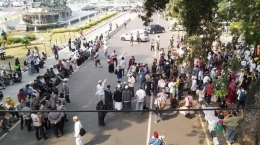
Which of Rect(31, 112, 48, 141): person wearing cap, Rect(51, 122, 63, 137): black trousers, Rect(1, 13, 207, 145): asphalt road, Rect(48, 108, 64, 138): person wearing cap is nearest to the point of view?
Rect(31, 112, 48, 141): person wearing cap

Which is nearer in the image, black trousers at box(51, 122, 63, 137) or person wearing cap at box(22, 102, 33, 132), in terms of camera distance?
black trousers at box(51, 122, 63, 137)

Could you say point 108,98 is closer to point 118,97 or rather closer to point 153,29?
point 118,97

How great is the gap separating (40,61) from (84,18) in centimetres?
4567

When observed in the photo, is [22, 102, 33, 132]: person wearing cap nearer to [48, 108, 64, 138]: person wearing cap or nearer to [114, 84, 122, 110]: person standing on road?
[48, 108, 64, 138]: person wearing cap

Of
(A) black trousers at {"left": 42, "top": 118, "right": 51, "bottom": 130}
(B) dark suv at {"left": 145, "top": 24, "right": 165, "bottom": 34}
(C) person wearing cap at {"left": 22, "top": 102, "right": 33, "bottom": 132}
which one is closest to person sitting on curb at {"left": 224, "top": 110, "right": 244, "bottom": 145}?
(A) black trousers at {"left": 42, "top": 118, "right": 51, "bottom": 130}

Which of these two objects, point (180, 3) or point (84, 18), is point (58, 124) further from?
point (84, 18)

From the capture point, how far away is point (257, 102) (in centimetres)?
951

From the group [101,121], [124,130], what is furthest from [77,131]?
[124,130]

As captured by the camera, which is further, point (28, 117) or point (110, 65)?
point (110, 65)

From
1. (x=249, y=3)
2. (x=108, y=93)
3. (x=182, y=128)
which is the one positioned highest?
(x=249, y=3)

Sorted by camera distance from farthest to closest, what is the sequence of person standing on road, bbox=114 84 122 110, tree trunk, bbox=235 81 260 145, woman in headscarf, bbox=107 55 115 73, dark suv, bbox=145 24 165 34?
dark suv, bbox=145 24 165 34 < woman in headscarf, bbox=107 55 115 73 < person standing on road, bbox=114 84 122 110 < tree trunk, bbox=235 81 260 145

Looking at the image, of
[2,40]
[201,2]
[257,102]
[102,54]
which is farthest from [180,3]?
[2,40]

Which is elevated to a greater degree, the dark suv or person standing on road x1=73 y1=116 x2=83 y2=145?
the dark suv

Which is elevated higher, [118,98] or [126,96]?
[126,96]
